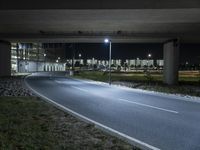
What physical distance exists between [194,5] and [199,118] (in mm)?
11309

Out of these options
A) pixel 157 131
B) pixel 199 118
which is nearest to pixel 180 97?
pixel 199 118

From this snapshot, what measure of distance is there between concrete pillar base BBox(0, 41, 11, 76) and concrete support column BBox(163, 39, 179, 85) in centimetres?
2389

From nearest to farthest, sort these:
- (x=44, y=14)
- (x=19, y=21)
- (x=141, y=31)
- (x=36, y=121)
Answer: (x=36, y=121), (x=44, y=14), (x=19, y=21), (x=141, y=31)

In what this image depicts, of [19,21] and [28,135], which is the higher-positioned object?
[19,21]

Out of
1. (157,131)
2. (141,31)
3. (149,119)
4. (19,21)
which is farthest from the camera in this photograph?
(141,31)

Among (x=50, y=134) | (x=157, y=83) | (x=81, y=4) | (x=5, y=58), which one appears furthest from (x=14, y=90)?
(x=5, y=58)

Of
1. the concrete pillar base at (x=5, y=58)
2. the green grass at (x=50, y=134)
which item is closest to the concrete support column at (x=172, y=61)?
the concrete pillar base at (x=5, y=58)

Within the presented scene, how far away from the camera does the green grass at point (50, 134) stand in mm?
8414

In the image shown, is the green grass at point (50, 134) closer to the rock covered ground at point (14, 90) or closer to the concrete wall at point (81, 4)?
the rock covered ground at point (14, 90)

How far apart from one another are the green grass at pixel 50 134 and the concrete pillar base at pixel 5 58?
40795 mm

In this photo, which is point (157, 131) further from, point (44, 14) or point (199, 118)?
point (44, 14)

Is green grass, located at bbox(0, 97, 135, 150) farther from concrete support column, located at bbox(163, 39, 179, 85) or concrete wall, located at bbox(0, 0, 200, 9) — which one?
concrete support column, located at bbox(163, 39, 179, 85)

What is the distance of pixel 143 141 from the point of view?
31.1ft

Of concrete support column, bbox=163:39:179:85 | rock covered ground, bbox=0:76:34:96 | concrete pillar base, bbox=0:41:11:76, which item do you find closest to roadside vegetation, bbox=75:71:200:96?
concrete support column, bbox=163:39:179:85
